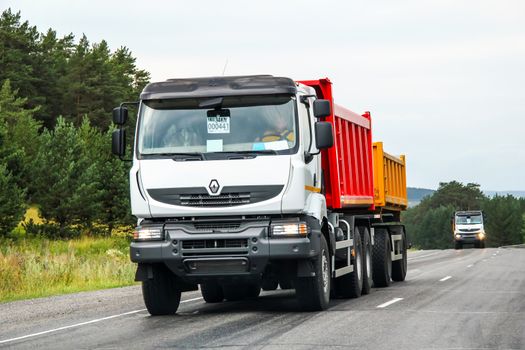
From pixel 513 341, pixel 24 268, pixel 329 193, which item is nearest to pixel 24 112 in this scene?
pixel 24 268

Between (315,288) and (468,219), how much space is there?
191 feet

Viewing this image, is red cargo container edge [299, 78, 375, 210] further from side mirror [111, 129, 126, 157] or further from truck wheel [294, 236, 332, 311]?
side mirror [111, 129, 126, 157]

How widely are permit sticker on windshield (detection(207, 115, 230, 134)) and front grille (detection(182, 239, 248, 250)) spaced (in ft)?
4.88

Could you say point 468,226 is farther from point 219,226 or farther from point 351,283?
point 219,226

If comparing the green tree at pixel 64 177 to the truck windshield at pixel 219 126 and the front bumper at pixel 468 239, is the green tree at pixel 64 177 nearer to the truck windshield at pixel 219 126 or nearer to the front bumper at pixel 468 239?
the front bumper at pixel 468 239

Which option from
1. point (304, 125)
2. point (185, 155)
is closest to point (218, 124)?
point (185, 155)

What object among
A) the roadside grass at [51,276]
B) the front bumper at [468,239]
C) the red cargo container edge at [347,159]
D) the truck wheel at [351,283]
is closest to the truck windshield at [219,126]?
the red cargo container edge at [347,159]

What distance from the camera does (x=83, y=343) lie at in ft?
34.7

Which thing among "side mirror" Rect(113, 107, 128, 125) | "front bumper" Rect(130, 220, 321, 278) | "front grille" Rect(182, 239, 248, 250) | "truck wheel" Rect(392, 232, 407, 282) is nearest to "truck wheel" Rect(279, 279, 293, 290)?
"front bumper" Rect(130, 220, 321, 278)

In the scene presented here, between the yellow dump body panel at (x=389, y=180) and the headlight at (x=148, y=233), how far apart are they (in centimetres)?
783

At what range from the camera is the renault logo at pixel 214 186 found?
12.9 metres

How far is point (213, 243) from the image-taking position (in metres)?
13.1

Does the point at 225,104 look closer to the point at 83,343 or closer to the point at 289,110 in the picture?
the point at 289,110

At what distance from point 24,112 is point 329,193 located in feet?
219
